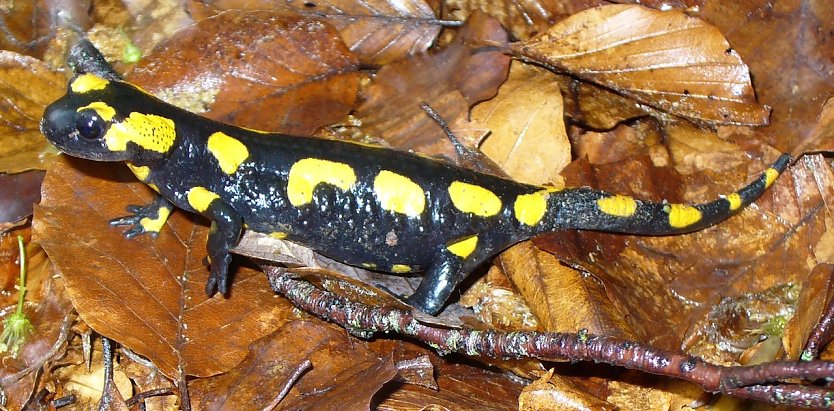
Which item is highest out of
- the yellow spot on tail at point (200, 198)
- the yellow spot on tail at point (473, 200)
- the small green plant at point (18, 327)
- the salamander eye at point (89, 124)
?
the salamander eye at point (89, 124)

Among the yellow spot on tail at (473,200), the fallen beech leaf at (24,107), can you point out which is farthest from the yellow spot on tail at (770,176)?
the fallen beech leaf at (24,107)

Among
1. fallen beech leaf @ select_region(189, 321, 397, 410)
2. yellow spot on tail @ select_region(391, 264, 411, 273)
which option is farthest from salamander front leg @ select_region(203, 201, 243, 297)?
yellow spot on tail @ select_region(391, 264, 411, 273)

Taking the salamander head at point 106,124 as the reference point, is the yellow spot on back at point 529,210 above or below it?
below

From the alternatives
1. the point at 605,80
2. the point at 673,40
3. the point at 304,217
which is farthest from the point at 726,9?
the point at 304,217

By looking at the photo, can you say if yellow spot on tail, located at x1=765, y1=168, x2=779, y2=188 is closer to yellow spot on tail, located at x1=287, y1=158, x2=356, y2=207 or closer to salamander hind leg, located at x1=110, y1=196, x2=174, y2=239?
yellow spot on tail, located at x1=287, y1=158, x2=356, y2=207

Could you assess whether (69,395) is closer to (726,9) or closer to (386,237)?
(386,237)

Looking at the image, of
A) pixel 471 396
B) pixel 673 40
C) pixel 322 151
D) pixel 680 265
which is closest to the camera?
pixel 471 396

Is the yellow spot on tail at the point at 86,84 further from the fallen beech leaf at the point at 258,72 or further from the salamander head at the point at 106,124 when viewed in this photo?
the fallen beech leaf at the point at 258,72
